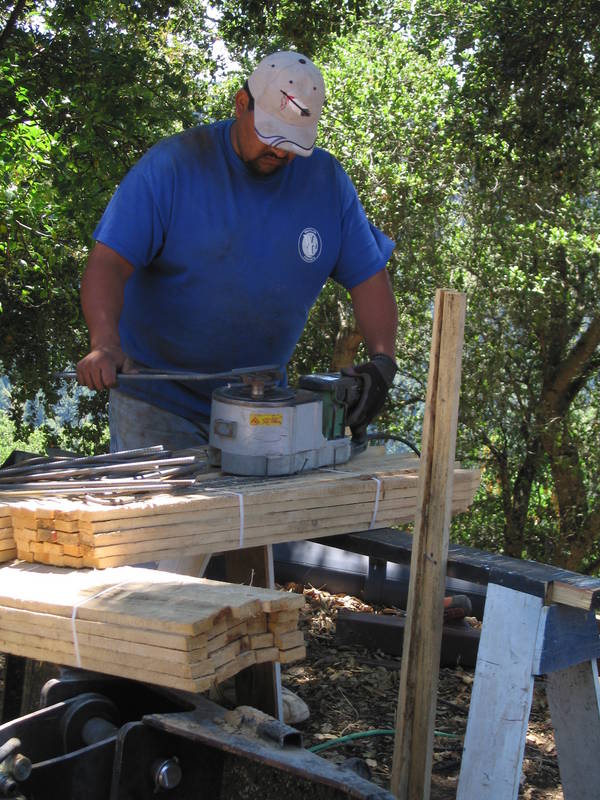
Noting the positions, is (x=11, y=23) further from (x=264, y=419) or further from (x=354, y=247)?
A: (x=264, y=419)

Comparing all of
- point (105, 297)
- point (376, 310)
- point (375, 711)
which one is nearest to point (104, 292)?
point (105, 297)

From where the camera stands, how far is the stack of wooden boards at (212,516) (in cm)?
243

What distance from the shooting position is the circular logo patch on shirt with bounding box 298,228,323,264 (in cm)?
339

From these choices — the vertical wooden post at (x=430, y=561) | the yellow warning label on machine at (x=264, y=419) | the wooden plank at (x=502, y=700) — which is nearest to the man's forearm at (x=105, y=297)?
the yellow warning label on machine at (x=264, y=419)

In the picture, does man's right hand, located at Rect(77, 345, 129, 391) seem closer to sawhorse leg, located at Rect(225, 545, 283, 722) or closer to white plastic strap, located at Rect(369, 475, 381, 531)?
sawhorse leg, located at Rect(225, 545, 283, 722)

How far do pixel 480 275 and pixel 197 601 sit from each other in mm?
8873

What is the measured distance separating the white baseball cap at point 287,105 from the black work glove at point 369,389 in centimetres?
74

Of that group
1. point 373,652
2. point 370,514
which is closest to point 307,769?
point 370,514

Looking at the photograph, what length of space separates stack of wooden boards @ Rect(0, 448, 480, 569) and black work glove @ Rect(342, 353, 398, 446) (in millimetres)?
195

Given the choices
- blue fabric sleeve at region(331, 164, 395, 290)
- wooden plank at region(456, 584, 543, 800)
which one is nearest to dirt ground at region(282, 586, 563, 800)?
wooden plank at region(456, 584, 543, 800)

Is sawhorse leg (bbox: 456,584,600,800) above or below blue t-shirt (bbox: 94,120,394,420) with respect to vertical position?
below

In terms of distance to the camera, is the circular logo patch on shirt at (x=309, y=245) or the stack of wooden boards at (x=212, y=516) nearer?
the stack of wooden boards at (x=212, y=516)

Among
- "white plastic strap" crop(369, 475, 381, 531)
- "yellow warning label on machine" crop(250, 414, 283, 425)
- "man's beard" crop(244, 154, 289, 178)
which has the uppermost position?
"man's beard" crop(244, 154, 289, 178)

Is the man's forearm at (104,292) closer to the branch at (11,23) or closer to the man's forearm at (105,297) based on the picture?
the man's forearm at (105,297)
